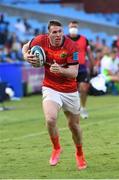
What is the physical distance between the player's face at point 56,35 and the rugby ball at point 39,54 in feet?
0.65

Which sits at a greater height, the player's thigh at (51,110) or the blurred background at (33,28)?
the player's thigh at (51,110)

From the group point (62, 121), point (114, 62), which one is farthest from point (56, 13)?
point (62, 121)

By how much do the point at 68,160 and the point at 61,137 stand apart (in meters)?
2.62

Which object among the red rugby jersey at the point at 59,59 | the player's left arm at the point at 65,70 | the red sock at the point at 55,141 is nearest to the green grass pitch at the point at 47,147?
the red sock at the point at 55,141

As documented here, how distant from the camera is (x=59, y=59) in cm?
854

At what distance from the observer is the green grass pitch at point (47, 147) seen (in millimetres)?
8344

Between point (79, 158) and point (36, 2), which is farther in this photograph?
point (36, 2)

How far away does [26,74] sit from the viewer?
22812 millimetres

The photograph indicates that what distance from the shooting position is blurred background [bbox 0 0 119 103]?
22328 mm

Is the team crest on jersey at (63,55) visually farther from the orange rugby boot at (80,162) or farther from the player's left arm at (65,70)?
the orange rugby boot at (80,162)

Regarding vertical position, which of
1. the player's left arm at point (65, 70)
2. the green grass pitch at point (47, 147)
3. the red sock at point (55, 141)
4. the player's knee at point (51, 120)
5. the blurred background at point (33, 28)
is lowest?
the blurred background at point (33, 28)

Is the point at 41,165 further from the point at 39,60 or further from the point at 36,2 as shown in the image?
the point at 36,2

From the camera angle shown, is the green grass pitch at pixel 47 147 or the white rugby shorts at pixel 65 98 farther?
the white rugby shorts at pixel 65 98

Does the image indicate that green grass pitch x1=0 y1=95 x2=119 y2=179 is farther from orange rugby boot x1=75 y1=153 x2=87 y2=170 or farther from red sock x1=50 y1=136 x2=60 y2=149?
red sock x1=50 y1=136 x2=60 y2=149
